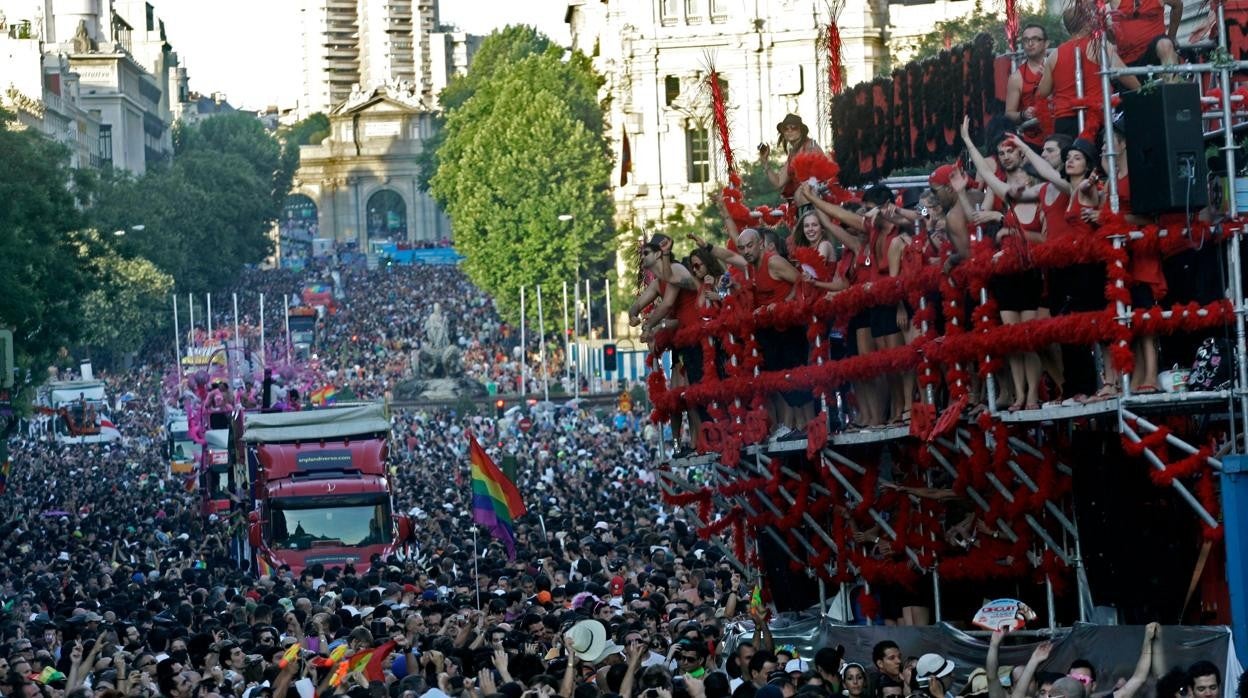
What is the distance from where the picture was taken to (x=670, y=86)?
102m

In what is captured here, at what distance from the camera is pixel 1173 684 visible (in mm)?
14586

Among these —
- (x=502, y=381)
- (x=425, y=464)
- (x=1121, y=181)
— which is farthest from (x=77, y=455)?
(x=1121, y=181)

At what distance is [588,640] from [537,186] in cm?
9153

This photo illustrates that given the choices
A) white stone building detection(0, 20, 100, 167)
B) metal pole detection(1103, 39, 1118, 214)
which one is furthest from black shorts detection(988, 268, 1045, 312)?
white stone building detection(0, 20, 100, 167)

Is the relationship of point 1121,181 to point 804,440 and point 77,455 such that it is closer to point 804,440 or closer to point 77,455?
point 804,440

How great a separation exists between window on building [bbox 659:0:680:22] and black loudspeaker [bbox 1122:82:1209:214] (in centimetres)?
8579

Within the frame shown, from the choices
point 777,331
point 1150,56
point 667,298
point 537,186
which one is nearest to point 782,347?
point 777,331

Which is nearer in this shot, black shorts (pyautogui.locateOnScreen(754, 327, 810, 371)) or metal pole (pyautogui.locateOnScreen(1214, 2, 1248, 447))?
metal pole (pyautogui.locateOnScreen(1214, 2, 1248, 447))

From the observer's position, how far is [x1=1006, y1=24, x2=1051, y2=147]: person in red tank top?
774 inches

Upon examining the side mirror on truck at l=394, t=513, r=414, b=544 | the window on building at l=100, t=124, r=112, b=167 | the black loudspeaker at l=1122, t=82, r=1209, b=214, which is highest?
the window on building at l=100, t=124, r=112, b=167

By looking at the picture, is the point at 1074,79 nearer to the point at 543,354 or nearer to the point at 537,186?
the point at 543,354

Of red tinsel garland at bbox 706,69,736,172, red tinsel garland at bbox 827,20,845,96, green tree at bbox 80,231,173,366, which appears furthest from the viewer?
green tree at bbox 80,231,173,366

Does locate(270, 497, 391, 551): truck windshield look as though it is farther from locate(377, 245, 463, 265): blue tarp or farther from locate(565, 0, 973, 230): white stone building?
locate(377, 245, 463, 265): blue tarp

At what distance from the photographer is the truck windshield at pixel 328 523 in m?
41.6
